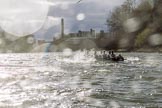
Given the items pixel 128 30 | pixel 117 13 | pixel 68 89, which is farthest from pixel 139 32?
pixel 68 89

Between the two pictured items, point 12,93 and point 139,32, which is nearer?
point 12,93

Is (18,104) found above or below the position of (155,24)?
below

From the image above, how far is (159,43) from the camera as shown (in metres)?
145

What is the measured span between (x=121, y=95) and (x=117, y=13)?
145 metres

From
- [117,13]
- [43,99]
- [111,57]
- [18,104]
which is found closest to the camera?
[18,104]

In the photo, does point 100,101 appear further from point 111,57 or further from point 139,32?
point 139,32

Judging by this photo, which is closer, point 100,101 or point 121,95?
point 100,101

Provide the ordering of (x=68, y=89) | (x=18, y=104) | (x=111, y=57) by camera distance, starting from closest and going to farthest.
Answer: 1. (x=18, y=104)
2. (x=68, y=89)
3. (x=111, y=57)

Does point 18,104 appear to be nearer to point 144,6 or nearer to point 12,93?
point 12,93

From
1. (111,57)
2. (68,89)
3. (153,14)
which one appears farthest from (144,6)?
(68,89)

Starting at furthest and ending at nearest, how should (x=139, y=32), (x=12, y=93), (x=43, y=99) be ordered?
(x=139, y=32), (x=12, y=93), (x=43, y=99)

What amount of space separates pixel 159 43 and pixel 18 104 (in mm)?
127405

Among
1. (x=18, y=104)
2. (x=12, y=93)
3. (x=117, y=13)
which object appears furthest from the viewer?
(x=117, y=13)

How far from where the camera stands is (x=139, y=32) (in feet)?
503
